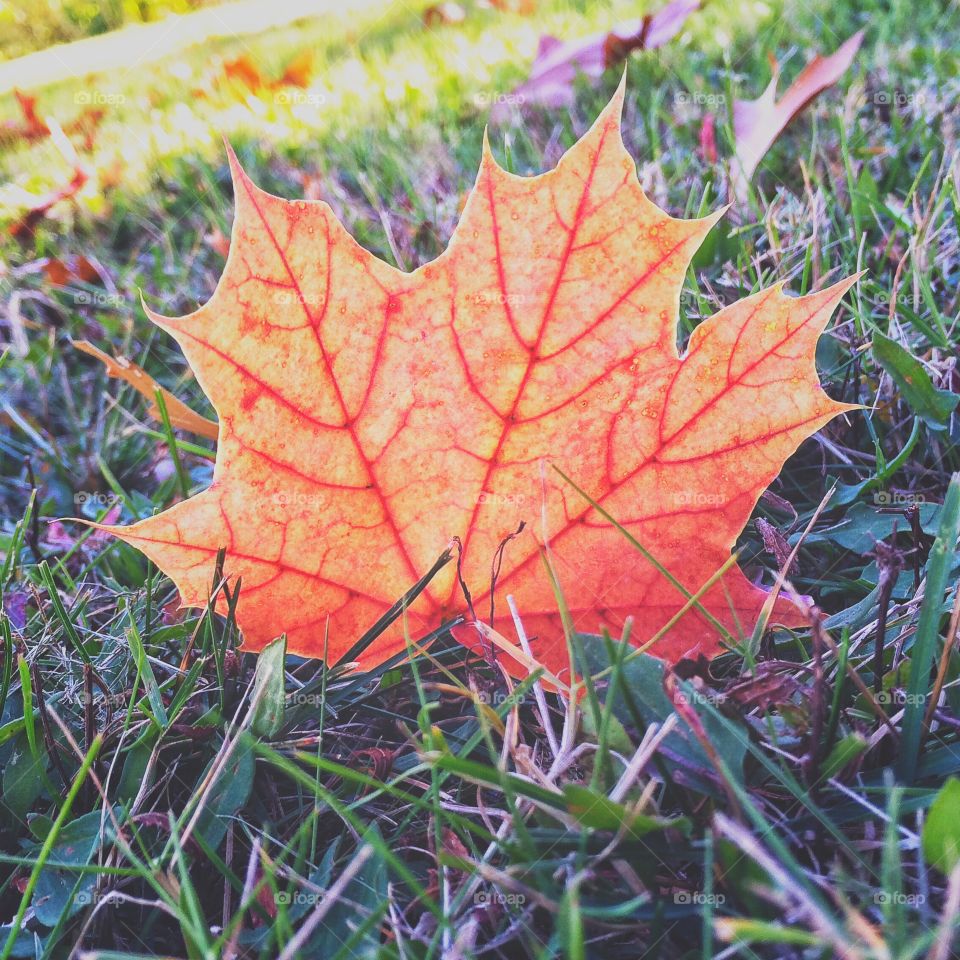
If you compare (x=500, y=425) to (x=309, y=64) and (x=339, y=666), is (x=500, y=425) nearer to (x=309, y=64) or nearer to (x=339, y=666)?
(x=339, y=666)

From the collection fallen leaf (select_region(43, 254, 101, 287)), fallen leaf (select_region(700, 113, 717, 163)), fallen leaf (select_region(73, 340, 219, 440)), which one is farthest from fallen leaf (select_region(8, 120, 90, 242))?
fallen leaf (select_region(700, 113, 717, 163))

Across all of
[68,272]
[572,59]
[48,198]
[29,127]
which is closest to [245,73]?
[29,127]

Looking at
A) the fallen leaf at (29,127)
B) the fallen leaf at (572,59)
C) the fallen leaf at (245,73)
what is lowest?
the fallen leaf at (572,59)

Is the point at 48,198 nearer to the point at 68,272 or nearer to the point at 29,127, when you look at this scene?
the point at 68,272

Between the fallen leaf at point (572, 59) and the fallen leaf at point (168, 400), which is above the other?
the fallen leaf at point (572, 59)

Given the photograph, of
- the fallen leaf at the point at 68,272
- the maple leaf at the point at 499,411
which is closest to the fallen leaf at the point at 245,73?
the fallen leaf at the point at 68,272

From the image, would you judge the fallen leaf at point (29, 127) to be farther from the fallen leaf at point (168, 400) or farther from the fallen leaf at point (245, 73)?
the fallen leaf at point (168, 400)
